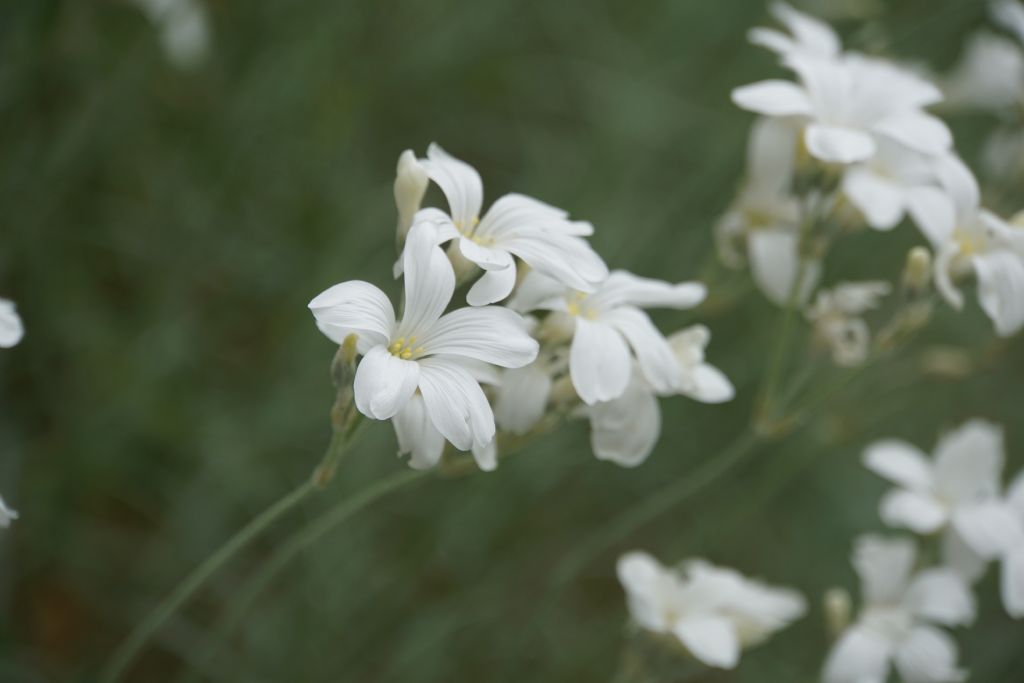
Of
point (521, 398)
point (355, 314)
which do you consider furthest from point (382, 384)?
point (521, 398)

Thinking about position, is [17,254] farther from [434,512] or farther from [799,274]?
[799,274]

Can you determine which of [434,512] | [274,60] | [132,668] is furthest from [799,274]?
[132,668]

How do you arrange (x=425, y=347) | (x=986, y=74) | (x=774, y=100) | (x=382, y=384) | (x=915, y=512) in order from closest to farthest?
(x=382, y=384)
(x=425, y=347)
(x=774, y=100)
(x=915, y=512)
(x=986, y=74)

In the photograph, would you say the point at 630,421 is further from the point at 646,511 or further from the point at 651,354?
the point at 646,511

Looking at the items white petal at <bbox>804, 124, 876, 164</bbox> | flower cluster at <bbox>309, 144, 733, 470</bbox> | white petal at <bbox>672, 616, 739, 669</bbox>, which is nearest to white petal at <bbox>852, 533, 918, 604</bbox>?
white petal at <bbox>672, 616, 739, 669</bbox>

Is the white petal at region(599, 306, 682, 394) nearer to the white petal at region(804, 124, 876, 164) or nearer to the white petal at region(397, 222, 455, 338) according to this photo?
the white petal at region(397, 222, 455, 338)

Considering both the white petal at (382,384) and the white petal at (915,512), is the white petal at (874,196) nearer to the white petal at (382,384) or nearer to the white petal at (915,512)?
the white petal at (915,512)
